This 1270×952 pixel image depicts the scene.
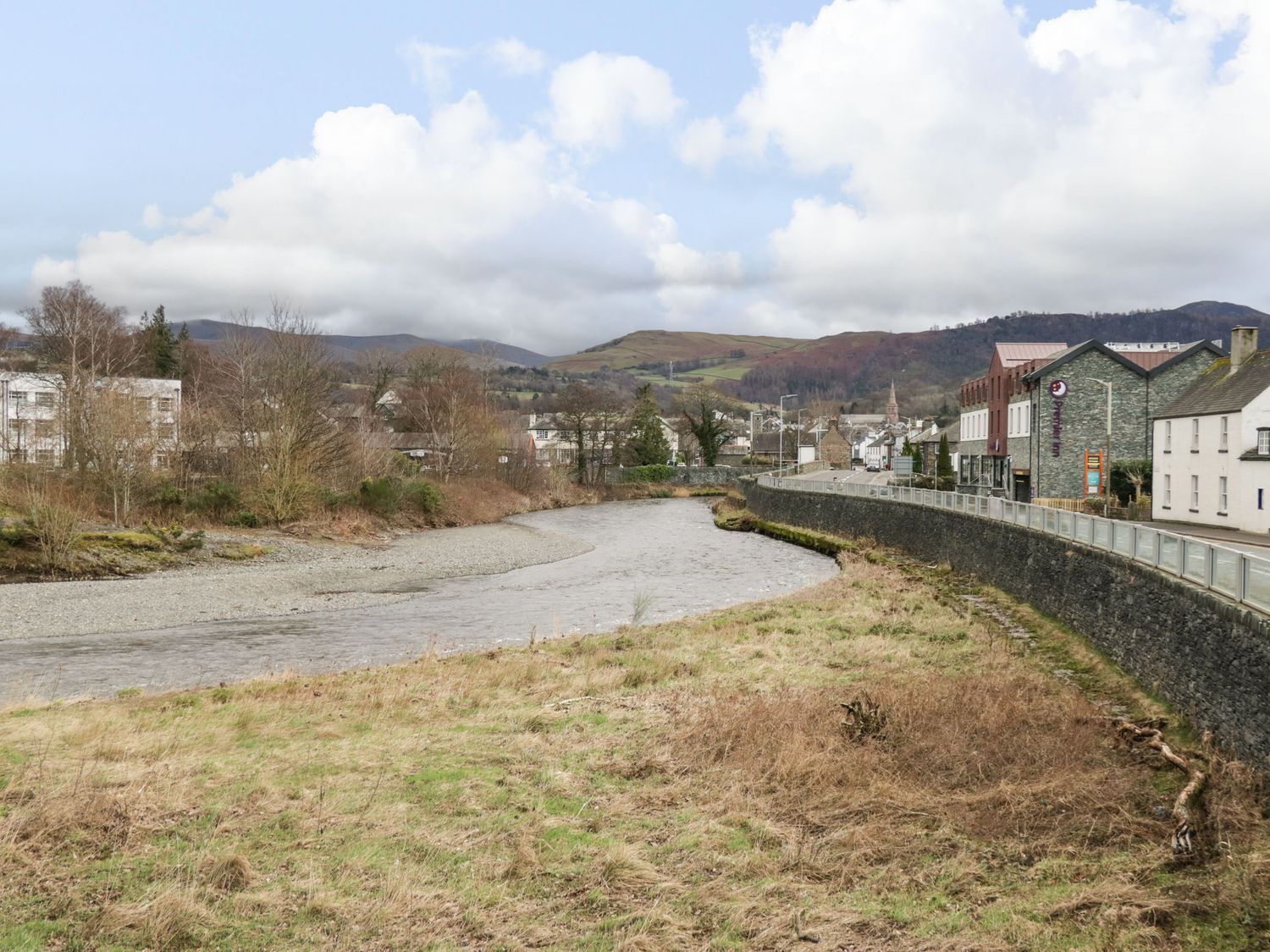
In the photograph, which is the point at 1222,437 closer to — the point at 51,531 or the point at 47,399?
the point at 51,531

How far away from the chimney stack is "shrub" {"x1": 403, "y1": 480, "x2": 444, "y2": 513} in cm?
4574

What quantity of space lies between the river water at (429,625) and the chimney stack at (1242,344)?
19830 mm

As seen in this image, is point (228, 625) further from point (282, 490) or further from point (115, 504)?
point (282, 490)

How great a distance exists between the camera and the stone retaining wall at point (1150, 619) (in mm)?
11570

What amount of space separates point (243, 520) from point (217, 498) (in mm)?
1903

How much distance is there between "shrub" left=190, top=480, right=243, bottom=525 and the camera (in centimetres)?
4903

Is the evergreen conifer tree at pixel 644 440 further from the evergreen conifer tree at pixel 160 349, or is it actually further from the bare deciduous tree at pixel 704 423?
the evergreen conifer tree at pixel 160 349

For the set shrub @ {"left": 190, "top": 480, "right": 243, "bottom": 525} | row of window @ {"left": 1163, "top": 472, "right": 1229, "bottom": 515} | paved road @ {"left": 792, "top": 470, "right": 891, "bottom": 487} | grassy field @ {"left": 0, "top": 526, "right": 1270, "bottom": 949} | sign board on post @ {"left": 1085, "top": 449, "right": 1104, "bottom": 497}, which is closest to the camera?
grassy field @ {"left": 0, "top": 526, "right": 1270, "bottom": 949}

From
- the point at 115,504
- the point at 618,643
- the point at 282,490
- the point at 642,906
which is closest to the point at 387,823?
the point at 642,906

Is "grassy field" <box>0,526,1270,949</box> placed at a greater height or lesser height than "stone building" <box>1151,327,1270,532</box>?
lesser

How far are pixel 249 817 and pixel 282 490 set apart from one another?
4314 centimetres

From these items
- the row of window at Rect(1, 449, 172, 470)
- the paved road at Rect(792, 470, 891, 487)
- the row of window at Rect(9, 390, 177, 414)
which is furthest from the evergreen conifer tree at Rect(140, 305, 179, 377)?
the paved road at Rect(792, 470, 891, 487)

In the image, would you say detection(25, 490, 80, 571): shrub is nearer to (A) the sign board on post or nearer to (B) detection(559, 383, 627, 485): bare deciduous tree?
(A) the sign board on post

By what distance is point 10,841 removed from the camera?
9.23 m
